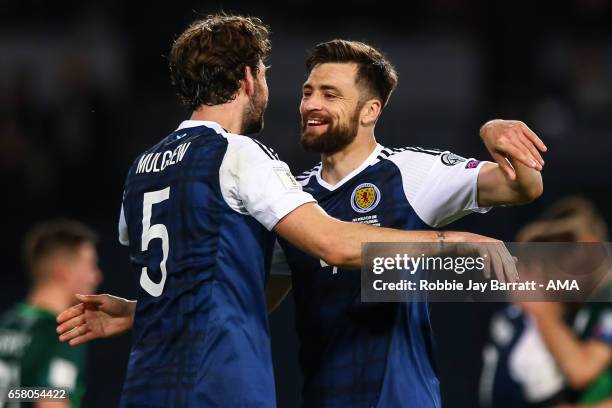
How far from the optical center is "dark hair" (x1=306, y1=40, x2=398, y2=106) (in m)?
4.61

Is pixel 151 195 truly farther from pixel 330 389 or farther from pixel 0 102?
pixel 0 102

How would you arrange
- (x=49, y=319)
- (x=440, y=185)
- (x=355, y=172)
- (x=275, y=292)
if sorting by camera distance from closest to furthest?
(x=440, y=185) < (x=355, y=172) < (x=275, y=292) < (x=49, y=319)

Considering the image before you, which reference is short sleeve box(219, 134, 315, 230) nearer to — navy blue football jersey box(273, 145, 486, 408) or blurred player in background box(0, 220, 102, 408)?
navy blue football jersey box(273, 145, 486, 408)

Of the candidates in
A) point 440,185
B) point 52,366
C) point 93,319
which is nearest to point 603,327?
point 440,185

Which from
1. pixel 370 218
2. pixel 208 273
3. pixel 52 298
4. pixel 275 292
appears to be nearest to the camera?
pixel 208 273

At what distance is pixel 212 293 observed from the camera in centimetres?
356

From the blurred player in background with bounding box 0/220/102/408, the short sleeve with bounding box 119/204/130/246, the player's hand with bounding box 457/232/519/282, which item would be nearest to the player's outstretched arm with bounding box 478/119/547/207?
the player's hand with bounding box 457/232/519/282

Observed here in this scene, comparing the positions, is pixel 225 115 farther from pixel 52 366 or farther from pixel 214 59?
pixel 52 366

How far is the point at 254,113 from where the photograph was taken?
3.92 meters

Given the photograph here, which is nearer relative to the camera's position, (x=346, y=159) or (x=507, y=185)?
(x=507, y=185)

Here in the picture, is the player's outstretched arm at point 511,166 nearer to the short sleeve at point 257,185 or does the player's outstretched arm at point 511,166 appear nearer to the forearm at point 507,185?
the forearm at point 507,185

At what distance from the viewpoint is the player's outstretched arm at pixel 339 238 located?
3516 millimetres

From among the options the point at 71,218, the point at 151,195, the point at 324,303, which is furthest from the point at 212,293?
the point at 71,218

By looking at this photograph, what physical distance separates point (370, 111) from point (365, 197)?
A: 1.53 ft
